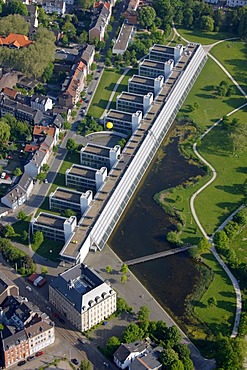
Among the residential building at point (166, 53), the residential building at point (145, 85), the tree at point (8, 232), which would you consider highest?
the residential building at point (166, 53)

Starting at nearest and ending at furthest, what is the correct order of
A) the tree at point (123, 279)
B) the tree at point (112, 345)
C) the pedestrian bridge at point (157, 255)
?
1. the tree at point (112, 345)
2. the tree at point (123, 279)
3. the pedestrian bridge at point (157, 255)

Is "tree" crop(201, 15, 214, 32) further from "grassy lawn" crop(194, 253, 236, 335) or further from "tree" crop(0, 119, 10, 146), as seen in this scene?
"grassy lawn" crop(194, 253, 236, 335)

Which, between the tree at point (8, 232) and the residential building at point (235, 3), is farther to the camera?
the residential building at point (235, 3)

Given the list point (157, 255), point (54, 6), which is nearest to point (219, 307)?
point (157, 255)

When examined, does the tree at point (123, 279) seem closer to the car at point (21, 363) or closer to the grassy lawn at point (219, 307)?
the grassy lawn at point (219, 307)

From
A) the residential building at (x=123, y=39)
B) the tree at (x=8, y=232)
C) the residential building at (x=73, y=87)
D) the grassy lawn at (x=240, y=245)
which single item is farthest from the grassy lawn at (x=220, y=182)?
the residential building at (x=123, y=39)

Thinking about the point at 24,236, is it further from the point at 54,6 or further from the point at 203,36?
the point at 54,6

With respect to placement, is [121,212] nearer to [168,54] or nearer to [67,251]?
[67,251]

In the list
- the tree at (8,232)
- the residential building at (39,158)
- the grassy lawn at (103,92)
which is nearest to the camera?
the tree at (8,232)
